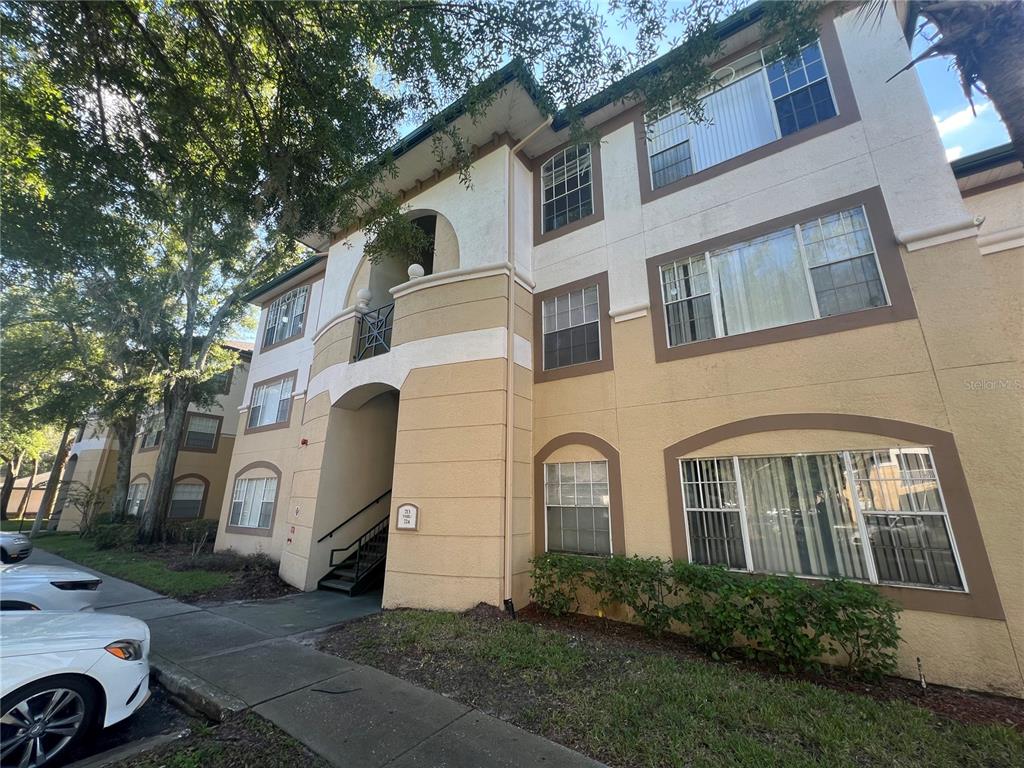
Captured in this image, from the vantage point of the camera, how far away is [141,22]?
5461mm

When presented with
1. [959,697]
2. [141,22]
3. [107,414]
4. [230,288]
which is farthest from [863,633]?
[107,414]

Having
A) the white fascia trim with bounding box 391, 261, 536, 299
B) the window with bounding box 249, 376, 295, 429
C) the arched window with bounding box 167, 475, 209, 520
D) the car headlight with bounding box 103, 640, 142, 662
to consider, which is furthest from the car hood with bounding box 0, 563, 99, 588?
the arched window with bounding box 167, 475, 209, 520

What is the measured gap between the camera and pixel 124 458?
1994cm

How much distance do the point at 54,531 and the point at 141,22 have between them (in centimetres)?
2938

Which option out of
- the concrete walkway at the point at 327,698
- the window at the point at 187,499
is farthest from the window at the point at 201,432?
the concrete walkway at the point at 327,698

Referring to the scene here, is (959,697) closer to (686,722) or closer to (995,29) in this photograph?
(686,722)

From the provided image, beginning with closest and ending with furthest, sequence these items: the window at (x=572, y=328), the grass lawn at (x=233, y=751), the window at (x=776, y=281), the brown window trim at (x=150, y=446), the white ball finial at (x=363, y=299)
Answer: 1. the grass lawn at (x=233, y=751)
2. the window at (x=776, y=281)
3. the window at (x=572, y=328)
4. the white ball finial at (x=363, y=299)
5. the brown window trim at (x=150, y=446)

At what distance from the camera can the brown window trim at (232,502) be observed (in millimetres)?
13371

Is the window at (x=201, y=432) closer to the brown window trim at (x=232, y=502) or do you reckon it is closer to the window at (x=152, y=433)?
the window at (x=152, y=433)

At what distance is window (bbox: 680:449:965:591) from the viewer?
209 inches

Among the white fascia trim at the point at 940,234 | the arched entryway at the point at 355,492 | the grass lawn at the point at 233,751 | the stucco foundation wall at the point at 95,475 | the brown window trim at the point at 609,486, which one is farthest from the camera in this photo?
the stucco foundation wall at the point at 95,475

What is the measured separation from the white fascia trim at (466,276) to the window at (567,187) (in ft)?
5.08

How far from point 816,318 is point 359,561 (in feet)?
32.1

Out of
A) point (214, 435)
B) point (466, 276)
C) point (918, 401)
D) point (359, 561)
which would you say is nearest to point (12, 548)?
point (359, 561)
